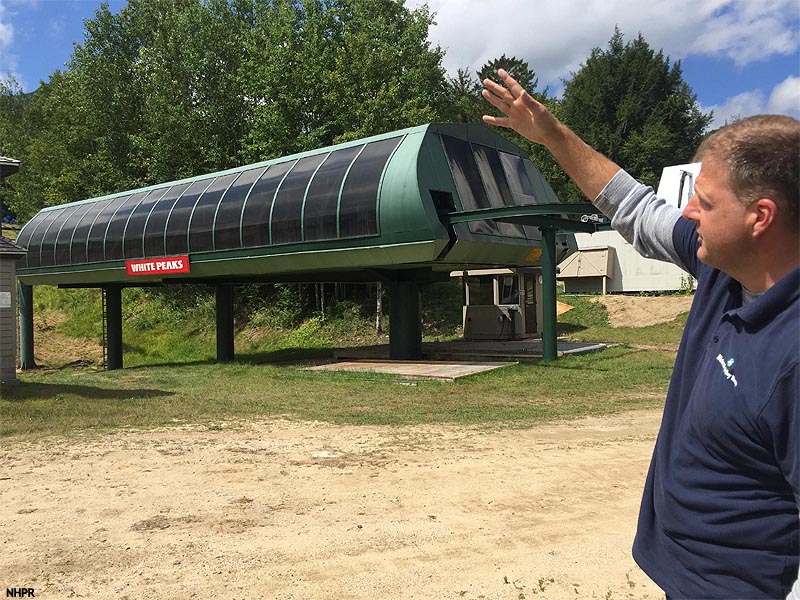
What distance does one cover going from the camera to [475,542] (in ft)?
16.0

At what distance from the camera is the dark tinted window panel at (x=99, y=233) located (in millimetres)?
21984

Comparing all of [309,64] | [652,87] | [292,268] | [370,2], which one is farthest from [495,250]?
[652,87]

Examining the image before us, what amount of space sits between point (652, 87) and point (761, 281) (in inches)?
1770

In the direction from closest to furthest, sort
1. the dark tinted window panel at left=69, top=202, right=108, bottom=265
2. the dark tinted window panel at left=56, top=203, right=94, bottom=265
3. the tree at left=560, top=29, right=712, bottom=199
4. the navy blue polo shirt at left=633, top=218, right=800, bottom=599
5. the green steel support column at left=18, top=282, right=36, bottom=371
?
1. the navy blue polo shirt at left=633, top=218, right=800, bottom=599
2. the dark tinted window panel at left=69, top=202, right=108, bottom=265
3. the dark tinted window panel at left=56, top=203, right=94, bottom=265
4. the green steel support column at left=18, top=282, right=36, bottom=371
5. the tree at left=560, top=29, right=712, bottom=199

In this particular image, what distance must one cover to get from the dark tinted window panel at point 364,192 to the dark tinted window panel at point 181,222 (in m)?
6.16

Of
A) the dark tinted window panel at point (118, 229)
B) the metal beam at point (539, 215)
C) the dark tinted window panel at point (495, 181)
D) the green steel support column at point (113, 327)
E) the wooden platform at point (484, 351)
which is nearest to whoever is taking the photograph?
the metal beam at point (539, 215)

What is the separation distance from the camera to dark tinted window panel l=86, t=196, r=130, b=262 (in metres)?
22.0

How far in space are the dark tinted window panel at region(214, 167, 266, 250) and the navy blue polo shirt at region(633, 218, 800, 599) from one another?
1752 centimetres

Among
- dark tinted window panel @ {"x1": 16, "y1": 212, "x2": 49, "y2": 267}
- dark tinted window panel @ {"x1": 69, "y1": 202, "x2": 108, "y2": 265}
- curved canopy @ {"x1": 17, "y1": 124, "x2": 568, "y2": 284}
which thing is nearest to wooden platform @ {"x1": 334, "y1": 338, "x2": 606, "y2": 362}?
curved canopy @ {"x1": 17, "y1": 124, "x2": 568, "y2": 284}

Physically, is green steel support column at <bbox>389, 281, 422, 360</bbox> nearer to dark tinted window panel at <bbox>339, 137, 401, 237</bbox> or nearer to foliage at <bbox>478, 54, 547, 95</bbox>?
dark tinted window panel at <bbox>339, 137, 401, 237</bbox>

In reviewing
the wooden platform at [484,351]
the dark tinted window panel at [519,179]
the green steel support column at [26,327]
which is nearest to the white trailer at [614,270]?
the wooden platform at [484,351]

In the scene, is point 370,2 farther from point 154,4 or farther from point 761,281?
point 761,281

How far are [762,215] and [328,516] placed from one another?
477 centimetres

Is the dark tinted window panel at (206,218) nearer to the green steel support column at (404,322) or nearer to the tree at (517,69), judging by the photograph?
the green steel support column at (404,322)
